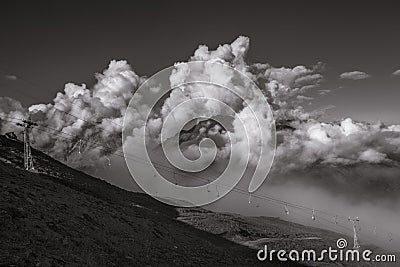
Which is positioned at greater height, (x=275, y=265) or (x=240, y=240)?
(x=240, y=240)

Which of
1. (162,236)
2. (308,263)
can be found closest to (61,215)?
(162,236)

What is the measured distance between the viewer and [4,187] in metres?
49.4

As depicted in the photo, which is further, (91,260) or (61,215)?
(61,215)

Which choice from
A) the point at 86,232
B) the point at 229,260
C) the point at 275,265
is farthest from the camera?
the point at 275,265

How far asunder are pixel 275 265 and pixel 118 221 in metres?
43.0

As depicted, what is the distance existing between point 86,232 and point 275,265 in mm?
55334

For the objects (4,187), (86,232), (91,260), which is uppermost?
(4,187)

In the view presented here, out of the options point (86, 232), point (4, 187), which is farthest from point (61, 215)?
point (4, 187)

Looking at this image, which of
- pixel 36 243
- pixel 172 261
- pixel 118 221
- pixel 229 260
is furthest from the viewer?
pixel 229 260

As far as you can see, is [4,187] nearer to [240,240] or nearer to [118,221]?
[118,221]

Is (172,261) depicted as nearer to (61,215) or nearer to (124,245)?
(124,245)

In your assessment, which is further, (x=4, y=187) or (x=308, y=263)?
(x=308, y=263)

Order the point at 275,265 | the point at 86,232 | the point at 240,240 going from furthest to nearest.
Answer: the point at 240,240 < the point at 275,265 < the point at 86,232

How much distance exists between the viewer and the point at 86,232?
4819 cm
